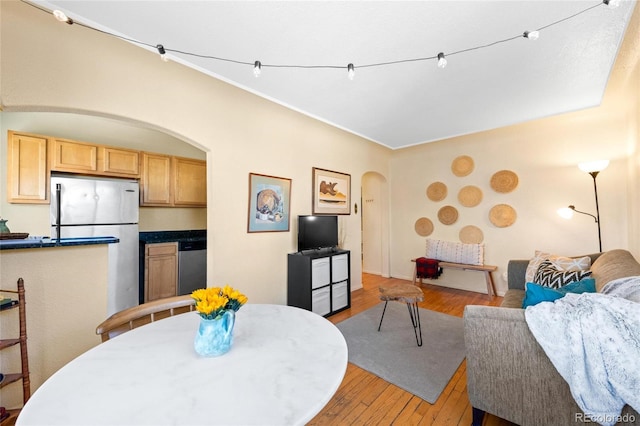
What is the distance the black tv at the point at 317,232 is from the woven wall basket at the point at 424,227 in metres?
2.09

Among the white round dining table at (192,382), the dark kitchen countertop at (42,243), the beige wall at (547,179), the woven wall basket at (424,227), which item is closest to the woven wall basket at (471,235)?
the beige wall at (547,179)

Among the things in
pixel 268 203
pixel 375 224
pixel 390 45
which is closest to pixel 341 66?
pixel 390 45

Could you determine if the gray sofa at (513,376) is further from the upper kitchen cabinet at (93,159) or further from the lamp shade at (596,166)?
the upper kitchen cabinet at (93,159)

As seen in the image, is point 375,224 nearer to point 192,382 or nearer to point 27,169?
point 192,382

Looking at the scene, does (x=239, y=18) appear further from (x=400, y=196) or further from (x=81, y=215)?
(x=400, y=196)

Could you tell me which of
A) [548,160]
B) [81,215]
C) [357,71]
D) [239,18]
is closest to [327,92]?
[357,71]

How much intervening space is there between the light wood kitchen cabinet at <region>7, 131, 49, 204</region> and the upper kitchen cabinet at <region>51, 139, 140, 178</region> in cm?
10

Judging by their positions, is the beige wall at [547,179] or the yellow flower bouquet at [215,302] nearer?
the yellow flower bouquet at [215,302]

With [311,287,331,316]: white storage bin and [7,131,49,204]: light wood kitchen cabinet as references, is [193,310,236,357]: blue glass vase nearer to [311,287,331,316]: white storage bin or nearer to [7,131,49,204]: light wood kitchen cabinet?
[311,287,331,316]: white storage bin

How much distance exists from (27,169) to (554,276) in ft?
18.6

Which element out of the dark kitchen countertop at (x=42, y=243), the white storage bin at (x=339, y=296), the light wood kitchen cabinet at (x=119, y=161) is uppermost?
the light wood kitchen cabinet at (x=119, y=161)

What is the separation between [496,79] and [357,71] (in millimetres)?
1408

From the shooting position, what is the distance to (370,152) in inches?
190

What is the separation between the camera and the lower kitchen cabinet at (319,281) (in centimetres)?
307
